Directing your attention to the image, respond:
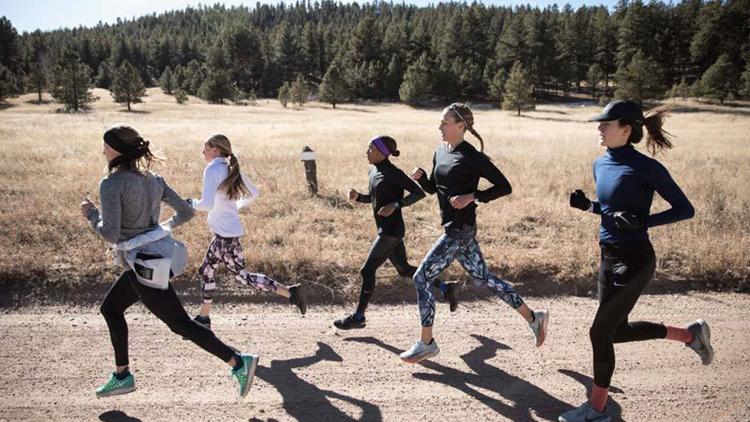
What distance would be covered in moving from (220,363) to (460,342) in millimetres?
2143

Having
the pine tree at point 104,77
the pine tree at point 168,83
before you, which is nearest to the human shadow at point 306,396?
the pine tree at point 168,83

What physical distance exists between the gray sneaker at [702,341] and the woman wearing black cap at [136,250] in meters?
3.42

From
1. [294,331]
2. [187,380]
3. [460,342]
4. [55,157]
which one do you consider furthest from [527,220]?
[55,157]

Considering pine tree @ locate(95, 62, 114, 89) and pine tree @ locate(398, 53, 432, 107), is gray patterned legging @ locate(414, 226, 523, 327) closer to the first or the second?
pine tree @ locate(398, 53, 432, 107)

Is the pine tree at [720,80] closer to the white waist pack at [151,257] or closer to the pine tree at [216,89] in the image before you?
the pine tree at [216,89]

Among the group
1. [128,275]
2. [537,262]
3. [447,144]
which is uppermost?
[447,144]

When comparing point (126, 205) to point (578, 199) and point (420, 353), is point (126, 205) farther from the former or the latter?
point (578, 199)

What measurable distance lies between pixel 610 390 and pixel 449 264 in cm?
156

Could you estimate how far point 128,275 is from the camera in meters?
3.41

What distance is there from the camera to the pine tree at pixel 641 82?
5506 centimetres

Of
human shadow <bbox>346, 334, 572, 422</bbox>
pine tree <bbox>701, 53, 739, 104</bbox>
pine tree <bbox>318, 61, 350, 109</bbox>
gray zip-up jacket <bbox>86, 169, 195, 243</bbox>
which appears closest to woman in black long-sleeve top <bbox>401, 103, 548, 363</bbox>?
human shadow <bbox>346, 334, 572, 422</bbox>

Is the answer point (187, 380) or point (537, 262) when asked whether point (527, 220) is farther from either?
point (187, 380)

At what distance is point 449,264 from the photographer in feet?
13.5

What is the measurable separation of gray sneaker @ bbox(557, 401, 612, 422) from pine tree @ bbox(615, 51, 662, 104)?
61.0 m
